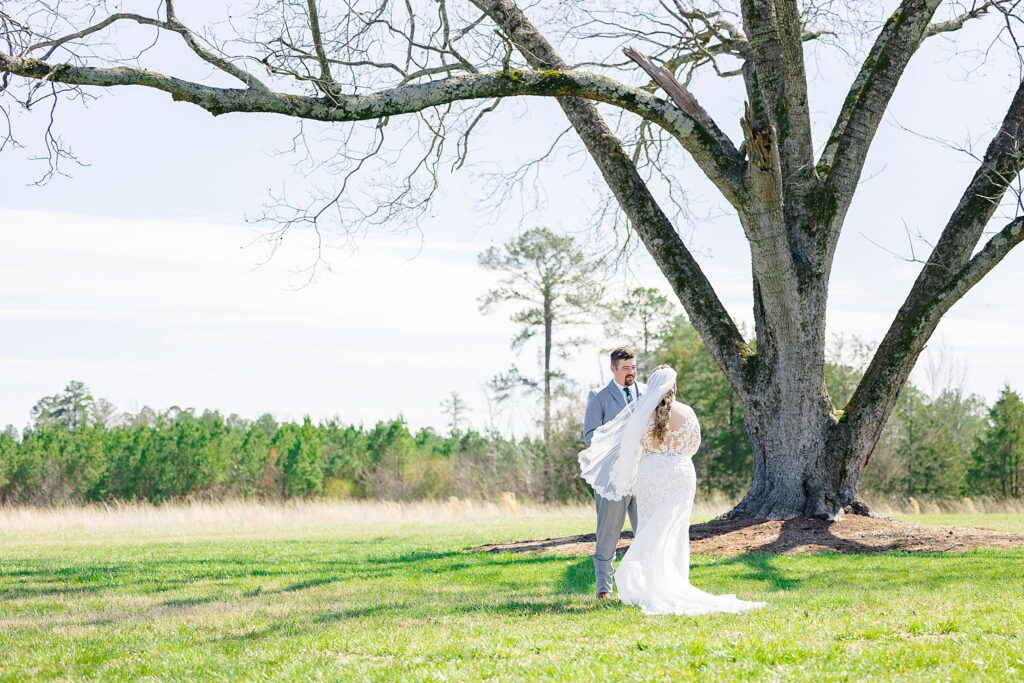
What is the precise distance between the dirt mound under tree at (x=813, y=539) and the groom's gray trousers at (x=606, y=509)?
4.00 meters

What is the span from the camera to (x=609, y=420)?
8570mm

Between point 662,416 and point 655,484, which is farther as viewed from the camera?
point 655,484

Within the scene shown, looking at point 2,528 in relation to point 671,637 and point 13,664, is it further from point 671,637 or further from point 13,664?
point 671,637

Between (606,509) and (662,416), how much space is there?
930 millimetres

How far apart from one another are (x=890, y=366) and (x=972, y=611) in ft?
22.8

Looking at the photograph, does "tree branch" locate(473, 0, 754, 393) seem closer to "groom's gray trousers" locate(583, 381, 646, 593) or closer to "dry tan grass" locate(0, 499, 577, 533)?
"groom's gray trousers" locate(583, 381, 646, 593)

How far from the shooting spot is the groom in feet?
27.2

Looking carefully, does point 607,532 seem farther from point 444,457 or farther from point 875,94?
point 444,457

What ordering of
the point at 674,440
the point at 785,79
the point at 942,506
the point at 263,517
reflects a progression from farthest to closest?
the point at 942,506
the point at 263,517
the point at 785,79
the point at 674,440

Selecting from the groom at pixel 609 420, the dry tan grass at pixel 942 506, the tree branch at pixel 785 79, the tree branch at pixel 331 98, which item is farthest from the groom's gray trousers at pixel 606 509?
the dry tan grass at pixel 942 506

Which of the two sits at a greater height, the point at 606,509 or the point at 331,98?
the point at 331,98

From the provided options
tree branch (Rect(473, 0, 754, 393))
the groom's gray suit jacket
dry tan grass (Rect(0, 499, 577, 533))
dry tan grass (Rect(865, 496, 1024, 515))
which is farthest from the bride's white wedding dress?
dry tan grass (Rect(865, 496, 1024, 515))

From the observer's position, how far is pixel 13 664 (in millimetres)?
6695

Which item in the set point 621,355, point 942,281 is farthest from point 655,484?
point 942,281
